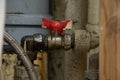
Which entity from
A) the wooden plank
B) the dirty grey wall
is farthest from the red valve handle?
the wooden plank

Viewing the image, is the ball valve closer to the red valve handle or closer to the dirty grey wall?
the red valve handle

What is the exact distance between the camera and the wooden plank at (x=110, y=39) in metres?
0.72

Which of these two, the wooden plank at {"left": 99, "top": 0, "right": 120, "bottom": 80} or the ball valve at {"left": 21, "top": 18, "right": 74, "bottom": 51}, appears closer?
the wooden plank at {"left": 99, "top": 0, "right": 120, "bottom": 80}

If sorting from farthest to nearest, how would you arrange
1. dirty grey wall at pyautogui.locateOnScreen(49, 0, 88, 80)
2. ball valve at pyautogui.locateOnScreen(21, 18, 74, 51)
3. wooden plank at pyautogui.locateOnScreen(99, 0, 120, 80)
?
dirty grey wall at pyautogui.locateOnScreen(49, 0, 88, 80)
ball valve at pyautogui.locateOnScreen(21, 18, 74, 51)
wooden plank at pyautogui.locateOnScreen(99, 0, 120, 80)

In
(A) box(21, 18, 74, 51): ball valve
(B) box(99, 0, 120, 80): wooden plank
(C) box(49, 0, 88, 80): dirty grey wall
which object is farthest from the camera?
(C) box(49, 0, 88, 80): dirty grey wall

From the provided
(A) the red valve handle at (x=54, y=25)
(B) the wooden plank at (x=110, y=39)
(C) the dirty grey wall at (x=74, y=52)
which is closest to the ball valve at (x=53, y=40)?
(A) the red valve handle at (x=54, y=25)

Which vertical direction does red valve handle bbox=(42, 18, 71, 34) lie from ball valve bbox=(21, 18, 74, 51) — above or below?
above

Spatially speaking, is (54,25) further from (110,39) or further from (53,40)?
(110,39)

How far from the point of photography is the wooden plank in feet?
2.35

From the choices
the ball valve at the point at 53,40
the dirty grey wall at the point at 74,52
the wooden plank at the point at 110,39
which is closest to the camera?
the wooden plank at the point at 110,39

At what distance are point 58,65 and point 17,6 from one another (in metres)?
0.44

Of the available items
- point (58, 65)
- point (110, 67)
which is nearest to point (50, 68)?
point (58, 65)

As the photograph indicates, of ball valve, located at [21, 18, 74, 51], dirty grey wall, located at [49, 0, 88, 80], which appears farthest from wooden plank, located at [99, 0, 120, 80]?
dirty grey wall, located at [49, 0, 88, 80]

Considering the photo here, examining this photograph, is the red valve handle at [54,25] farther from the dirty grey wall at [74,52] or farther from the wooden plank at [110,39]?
the wooden plank at [110,39]
